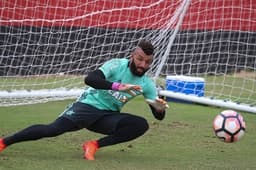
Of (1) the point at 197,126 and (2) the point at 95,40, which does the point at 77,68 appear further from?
(1) the point at 197,126

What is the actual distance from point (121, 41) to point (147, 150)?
16.3 feet

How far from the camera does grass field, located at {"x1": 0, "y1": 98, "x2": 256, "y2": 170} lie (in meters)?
5.88

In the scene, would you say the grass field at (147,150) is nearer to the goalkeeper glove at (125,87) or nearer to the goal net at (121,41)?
the goalkeeper glove at (125,87)

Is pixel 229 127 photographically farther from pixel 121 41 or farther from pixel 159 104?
pixel 121 41

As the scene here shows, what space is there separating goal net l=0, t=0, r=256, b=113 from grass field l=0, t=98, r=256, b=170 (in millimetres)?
1160

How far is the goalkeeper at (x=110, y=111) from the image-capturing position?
6055 mm

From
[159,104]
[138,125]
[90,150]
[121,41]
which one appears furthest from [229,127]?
[121,41]

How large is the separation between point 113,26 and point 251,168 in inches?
247

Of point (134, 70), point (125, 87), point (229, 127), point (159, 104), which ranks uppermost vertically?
point (134, 70)

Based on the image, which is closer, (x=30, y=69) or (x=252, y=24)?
(x=30, y=69)

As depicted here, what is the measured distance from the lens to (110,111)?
21.0 ft

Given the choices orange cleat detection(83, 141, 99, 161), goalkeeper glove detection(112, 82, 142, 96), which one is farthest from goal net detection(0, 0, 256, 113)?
goalkeeper glove detection(112, 82, 142, 96)

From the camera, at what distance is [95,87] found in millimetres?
5918

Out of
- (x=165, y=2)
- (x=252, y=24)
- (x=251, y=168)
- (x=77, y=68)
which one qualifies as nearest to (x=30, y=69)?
(x=77, y=68)
